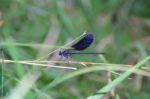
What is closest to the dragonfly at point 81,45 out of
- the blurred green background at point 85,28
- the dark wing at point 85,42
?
the dark wing at point 85,42

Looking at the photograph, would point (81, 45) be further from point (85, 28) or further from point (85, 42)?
point (85, 28)

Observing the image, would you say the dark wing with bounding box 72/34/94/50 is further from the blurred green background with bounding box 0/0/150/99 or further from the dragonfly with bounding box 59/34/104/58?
the blurred green background with bounding box 0/0/150/99

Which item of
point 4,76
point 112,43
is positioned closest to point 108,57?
point 112,43

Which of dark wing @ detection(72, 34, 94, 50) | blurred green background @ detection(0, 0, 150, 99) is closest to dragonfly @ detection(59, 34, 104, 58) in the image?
dark wing @ detection(72, 34, 94, 50)

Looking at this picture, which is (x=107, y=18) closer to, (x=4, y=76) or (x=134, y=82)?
(x=134, y=82)

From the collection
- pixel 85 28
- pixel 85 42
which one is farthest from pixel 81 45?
pixel 85 28

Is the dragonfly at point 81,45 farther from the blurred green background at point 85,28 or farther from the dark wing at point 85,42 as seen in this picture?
the blurred green background at point 85,28
